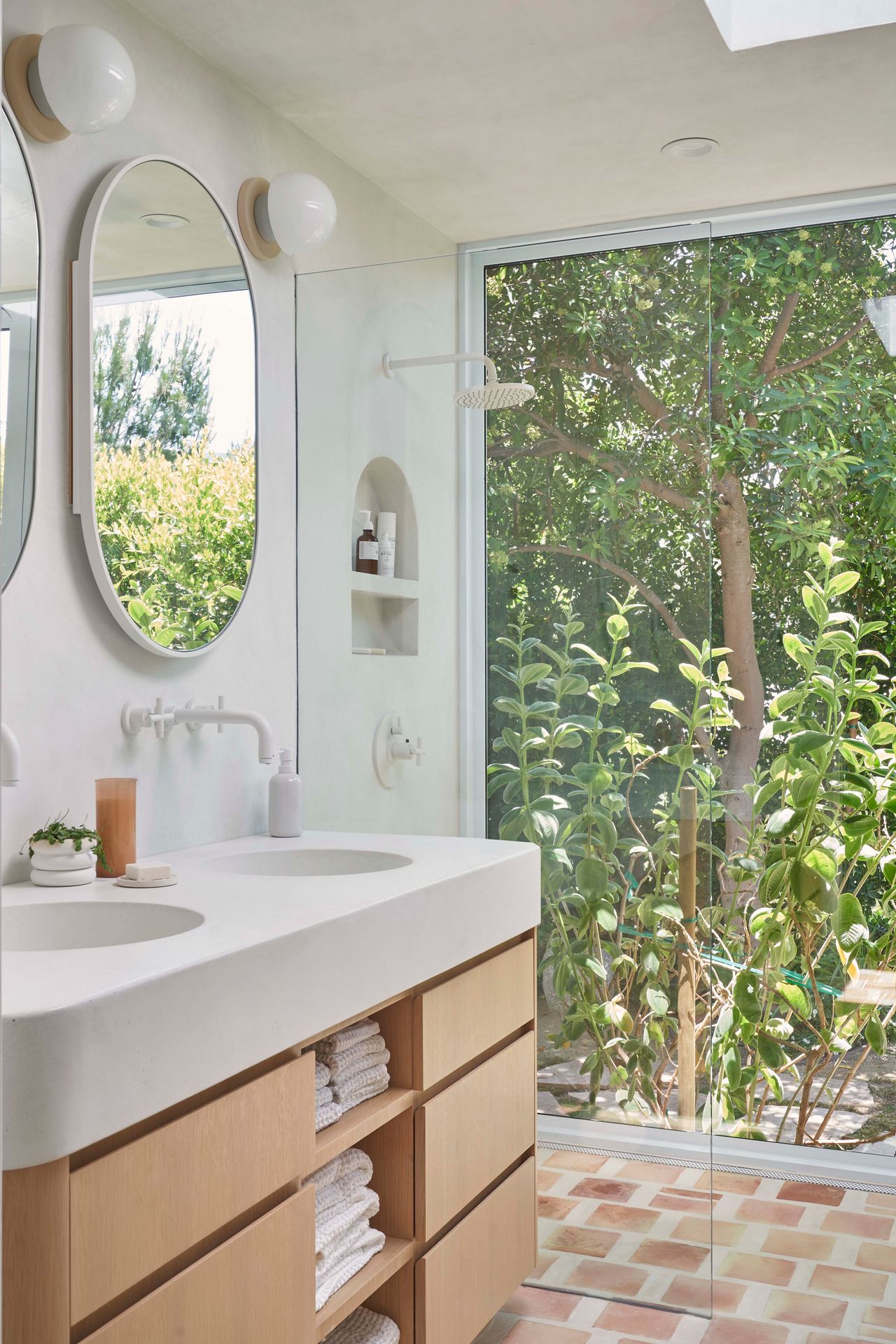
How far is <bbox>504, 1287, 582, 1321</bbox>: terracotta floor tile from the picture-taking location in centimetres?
228

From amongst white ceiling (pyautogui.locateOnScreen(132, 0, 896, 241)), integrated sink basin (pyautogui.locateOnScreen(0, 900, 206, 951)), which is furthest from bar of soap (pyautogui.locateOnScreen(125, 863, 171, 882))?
white ceiling (pyautogui.locateOnScreen(132, 0, 896, 241))

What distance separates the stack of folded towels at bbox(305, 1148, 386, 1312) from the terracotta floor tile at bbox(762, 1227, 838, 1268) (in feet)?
3.89

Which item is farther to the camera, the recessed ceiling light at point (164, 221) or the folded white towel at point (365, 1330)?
the recessed ceiling light at point (164, 221)

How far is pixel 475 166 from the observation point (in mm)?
2805

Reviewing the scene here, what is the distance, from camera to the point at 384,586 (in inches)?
102

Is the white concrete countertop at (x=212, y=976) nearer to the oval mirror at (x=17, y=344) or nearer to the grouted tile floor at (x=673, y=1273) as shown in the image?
the oval mirror at (x=17, y=344)

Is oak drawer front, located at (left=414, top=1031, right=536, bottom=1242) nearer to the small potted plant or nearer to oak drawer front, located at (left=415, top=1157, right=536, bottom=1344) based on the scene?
oak drawer front, located at (left=415, top=1157, right=536, bottom=1344)

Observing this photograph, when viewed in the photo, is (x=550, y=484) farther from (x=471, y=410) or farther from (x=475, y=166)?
(x=475, y=166)

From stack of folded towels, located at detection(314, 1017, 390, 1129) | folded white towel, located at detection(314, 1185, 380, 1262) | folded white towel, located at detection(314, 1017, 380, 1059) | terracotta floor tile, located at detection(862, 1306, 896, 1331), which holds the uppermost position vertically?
folded white towel, located at detection(314, 1017, 380, 1059)

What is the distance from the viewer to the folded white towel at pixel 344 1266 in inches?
63.4

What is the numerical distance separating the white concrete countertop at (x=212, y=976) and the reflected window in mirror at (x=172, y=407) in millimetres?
481

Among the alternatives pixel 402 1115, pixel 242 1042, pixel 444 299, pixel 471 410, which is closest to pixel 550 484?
pixel 471 410

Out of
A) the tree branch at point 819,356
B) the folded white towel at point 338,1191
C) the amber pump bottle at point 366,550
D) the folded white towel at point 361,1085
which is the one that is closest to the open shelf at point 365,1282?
the folded white towel at point 338,1191

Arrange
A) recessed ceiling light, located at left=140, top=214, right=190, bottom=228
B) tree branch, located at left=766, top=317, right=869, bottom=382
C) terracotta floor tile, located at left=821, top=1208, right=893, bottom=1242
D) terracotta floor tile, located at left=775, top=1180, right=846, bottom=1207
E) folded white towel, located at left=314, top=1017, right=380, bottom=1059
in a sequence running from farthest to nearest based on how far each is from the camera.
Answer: tree branch, located at left=766, top=317, right=869, bottom=382 < terracotta floor tile, located at left=775, top=1180, right=846, bottom=1207 < terracotta floor tile, located at left=821, top=1208, right=893, bottom=1242 < recessed ceiling light, located at left=140, top=214, right=190, bottom=228 < folded white towel, located at left=314, top=1017, right=380, bottom=1059
